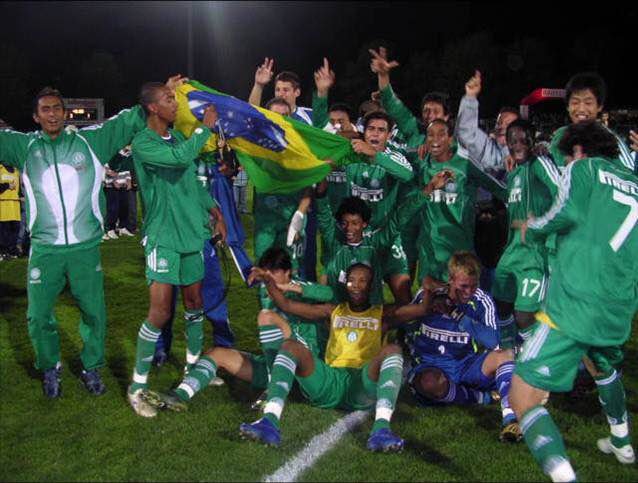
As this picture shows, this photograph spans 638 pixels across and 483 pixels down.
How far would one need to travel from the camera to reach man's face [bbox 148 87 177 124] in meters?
5.43

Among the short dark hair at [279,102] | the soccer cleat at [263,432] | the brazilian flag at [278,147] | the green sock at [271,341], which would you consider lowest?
the soccer cleat at [263,432]

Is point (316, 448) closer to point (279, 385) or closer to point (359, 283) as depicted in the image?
point (279, 385)

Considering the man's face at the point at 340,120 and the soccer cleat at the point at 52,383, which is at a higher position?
the man's face at the point at 340,120

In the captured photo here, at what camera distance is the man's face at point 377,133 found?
21.3ft

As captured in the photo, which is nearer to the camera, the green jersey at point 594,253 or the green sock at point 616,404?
the green jersey at point 594,253

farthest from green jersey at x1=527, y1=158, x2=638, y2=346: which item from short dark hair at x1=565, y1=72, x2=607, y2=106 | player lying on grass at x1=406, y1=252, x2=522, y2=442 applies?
short dark hair at x1=565, y1=72, x2=607, y2=106

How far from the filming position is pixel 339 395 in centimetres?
520

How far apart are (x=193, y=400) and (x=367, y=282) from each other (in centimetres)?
152

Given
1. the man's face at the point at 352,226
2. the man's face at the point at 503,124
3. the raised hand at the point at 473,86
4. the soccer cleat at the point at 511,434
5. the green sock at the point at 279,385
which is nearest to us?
the green sock at the point at 279,385

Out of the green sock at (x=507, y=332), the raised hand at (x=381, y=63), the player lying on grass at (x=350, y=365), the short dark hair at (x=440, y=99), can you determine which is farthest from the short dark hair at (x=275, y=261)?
the short dark hair at (x=440, y=99)

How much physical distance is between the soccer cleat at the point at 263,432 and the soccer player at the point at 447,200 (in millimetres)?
2495

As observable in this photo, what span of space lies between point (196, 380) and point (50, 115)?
7.09 feet

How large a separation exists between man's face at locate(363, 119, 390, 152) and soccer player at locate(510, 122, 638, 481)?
8.72 feet

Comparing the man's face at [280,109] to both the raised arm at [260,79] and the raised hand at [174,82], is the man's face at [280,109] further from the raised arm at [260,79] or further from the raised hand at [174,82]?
the raised hand at [174,82]
